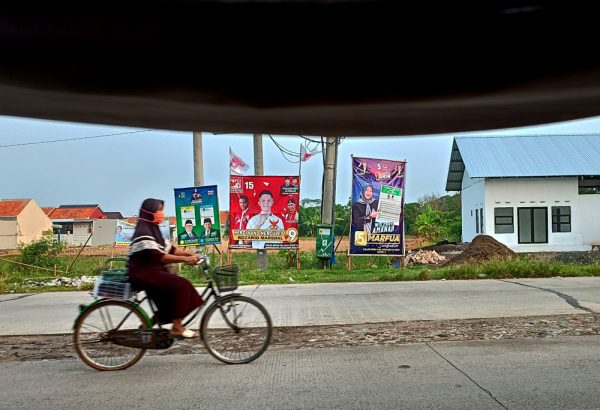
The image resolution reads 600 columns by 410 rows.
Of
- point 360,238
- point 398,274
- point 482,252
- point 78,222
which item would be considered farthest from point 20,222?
point 398,274

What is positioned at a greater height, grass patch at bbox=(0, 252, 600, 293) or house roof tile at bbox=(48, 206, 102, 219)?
house roof tile at bbox=(48, 206, 102, 219)

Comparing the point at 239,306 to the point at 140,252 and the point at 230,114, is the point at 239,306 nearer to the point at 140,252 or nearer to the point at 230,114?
the point at 140,252

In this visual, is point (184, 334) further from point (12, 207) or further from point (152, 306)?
point (12, 207)

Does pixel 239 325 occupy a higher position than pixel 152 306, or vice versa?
pixel 152 306

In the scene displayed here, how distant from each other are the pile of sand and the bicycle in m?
11.9

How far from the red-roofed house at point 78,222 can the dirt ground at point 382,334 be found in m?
40.4

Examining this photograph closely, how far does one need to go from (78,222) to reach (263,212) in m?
47.9

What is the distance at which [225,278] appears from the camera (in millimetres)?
5504

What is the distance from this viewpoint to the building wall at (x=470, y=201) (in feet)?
85.4

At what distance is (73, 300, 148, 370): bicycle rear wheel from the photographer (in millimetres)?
5348

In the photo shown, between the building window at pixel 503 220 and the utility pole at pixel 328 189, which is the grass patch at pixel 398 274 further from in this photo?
the building window at pixel 503 220

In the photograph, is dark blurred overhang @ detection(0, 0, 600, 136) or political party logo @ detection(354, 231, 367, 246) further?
political party logo @ detection(354, 231, 367, 246)

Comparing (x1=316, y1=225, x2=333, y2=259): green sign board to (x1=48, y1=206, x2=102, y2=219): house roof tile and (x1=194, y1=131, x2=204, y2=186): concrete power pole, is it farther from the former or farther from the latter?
(x1=48, y1=206, x2=102, y2=219): house roof tile

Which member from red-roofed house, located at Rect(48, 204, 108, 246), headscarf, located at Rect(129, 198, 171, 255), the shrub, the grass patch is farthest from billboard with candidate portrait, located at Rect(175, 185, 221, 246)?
red-roofed house, located at Rect(48, 204, 108, 246)
